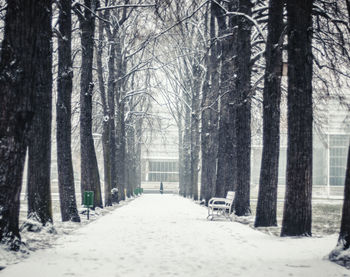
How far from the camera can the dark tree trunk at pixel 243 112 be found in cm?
1742

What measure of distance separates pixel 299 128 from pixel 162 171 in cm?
8467

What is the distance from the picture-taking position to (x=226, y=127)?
2184 centimetres

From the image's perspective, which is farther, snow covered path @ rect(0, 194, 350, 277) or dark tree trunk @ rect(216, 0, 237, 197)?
dark tree trunk @ rect(216, 0, 237, 197)

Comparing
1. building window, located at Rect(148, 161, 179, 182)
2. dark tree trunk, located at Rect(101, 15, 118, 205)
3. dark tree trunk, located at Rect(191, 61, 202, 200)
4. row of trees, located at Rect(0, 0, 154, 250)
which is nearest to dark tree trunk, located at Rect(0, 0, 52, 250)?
row of trees, located at Rect(0, 0, 154, 250)

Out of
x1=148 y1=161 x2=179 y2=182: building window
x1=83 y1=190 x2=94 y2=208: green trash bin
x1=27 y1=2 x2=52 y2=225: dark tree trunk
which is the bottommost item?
x1=148 y1=161 x2=179 y2=182: building window

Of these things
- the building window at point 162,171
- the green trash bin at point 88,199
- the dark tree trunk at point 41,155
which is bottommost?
the building window at point 162,171

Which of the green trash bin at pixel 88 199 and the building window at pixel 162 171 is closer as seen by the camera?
the green trash bin at pixel 88 199

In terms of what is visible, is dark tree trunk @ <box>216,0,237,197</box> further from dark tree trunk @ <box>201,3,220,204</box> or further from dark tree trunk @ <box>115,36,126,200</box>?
dark tree trunk @ <box>115,36,126,200</box>

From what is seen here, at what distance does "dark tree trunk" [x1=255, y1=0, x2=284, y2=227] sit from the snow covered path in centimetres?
138

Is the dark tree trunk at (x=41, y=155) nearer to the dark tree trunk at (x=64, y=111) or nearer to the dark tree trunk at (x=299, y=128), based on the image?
the dark tree trunk at (x=64, y=111)

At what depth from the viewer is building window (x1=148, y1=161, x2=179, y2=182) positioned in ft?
313

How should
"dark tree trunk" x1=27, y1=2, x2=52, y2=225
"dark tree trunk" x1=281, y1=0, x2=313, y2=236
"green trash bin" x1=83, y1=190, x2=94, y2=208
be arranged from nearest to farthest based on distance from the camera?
"dark tree trunk" x1=281, y1=0, x2=313, y2=236 < "dark tree trunk" x1=27, y1=2, x2=52, y2=225 < "green trash bin" x1=83, y1=190, x2=94, y2=208

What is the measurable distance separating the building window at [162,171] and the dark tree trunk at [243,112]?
7725 centimetres

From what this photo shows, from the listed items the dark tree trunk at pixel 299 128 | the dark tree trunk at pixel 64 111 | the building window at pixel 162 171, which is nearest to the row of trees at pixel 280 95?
the dark tree trunk at pixel 299 128
